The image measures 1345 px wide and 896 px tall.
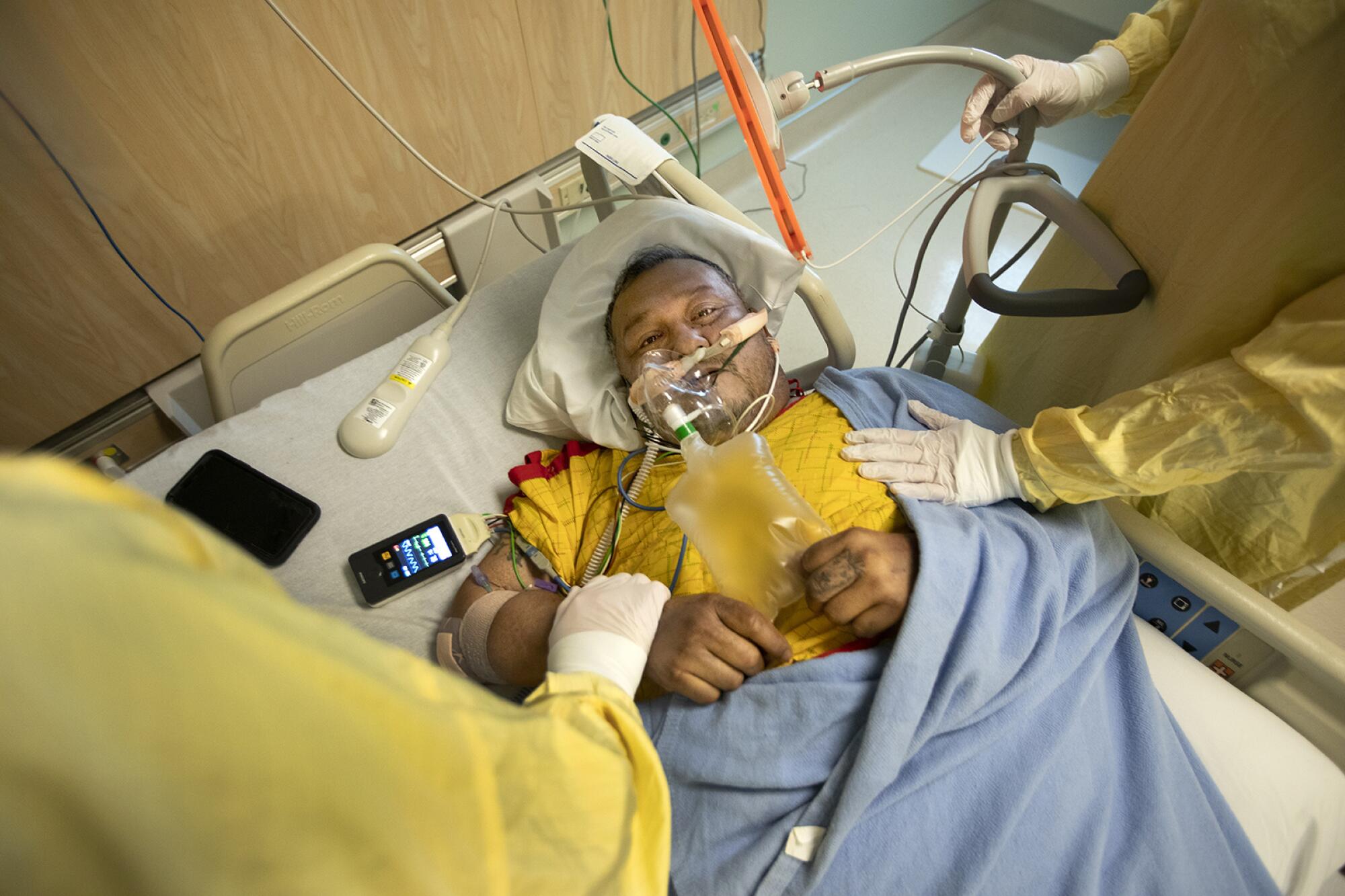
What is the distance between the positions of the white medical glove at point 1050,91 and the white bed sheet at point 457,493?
0.99 m

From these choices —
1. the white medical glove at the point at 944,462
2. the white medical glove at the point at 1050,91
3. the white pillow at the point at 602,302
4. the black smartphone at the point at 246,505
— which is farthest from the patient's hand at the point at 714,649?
the white medical glove at the point at 1050,91

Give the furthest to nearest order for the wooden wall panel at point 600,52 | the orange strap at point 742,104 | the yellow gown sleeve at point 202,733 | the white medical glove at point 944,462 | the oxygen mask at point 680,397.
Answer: the wooden wall panel at point 600,52 < the oxygen mask at point 680,397 < the white medical glove at point 944,462 < the orange strap at point 742,104 < the yellow gown sleeve at point 202,733

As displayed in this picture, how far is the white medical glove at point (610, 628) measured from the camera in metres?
0.93

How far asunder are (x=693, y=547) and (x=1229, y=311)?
877mm

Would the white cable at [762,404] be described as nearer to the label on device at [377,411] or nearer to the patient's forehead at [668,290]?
the patient's forehead at [668,290]

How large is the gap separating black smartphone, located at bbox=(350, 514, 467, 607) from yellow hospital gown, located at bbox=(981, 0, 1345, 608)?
1.07m

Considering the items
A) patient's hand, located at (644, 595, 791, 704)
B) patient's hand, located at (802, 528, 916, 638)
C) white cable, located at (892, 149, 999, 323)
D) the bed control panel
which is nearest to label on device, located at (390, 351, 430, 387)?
patient's hand, located at (644, 595, 791, 704)

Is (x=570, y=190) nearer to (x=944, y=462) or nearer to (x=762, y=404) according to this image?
(x=762, y=404)

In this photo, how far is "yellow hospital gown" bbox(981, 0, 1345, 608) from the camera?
846 millimetres

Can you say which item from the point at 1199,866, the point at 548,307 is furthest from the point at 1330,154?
the point at 548,307

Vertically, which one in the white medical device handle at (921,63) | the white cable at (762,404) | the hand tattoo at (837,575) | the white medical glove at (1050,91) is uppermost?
the white medical device handle at (921,63)

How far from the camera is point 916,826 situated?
0.94m

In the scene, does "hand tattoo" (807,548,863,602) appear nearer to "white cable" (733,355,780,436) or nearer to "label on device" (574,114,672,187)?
"white cable" (733,355,780,436)

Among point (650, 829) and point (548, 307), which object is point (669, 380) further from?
point (650, 829)
